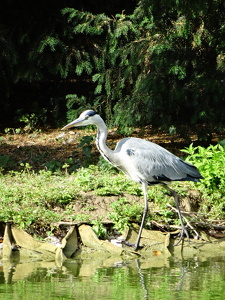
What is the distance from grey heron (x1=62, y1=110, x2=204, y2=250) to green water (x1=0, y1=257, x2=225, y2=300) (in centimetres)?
94

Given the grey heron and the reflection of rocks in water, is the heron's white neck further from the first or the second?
the reflection of rocks in water

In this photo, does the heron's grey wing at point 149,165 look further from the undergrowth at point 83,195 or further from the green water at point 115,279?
the green water at point 115,279

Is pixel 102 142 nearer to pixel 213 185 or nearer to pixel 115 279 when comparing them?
pixel 213 185

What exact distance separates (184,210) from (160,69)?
3.13 m

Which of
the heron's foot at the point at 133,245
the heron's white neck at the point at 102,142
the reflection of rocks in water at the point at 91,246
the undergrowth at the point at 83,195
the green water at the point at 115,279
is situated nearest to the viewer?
the green water at the point at 115,279

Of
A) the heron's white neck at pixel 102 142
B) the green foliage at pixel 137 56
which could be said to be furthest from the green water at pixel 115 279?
the green foliage at pixel 137 56

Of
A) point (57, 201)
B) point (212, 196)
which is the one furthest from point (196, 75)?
point (57, 201)

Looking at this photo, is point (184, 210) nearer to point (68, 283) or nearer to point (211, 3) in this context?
point (68, 283)

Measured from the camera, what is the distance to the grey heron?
695cm

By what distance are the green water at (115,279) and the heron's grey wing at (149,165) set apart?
105 cm

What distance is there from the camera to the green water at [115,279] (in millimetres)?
4988

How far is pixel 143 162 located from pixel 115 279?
6.04 feet

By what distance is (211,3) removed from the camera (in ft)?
28.7

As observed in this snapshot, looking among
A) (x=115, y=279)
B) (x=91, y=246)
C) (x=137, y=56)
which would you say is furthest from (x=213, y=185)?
(x=137, y=56)
